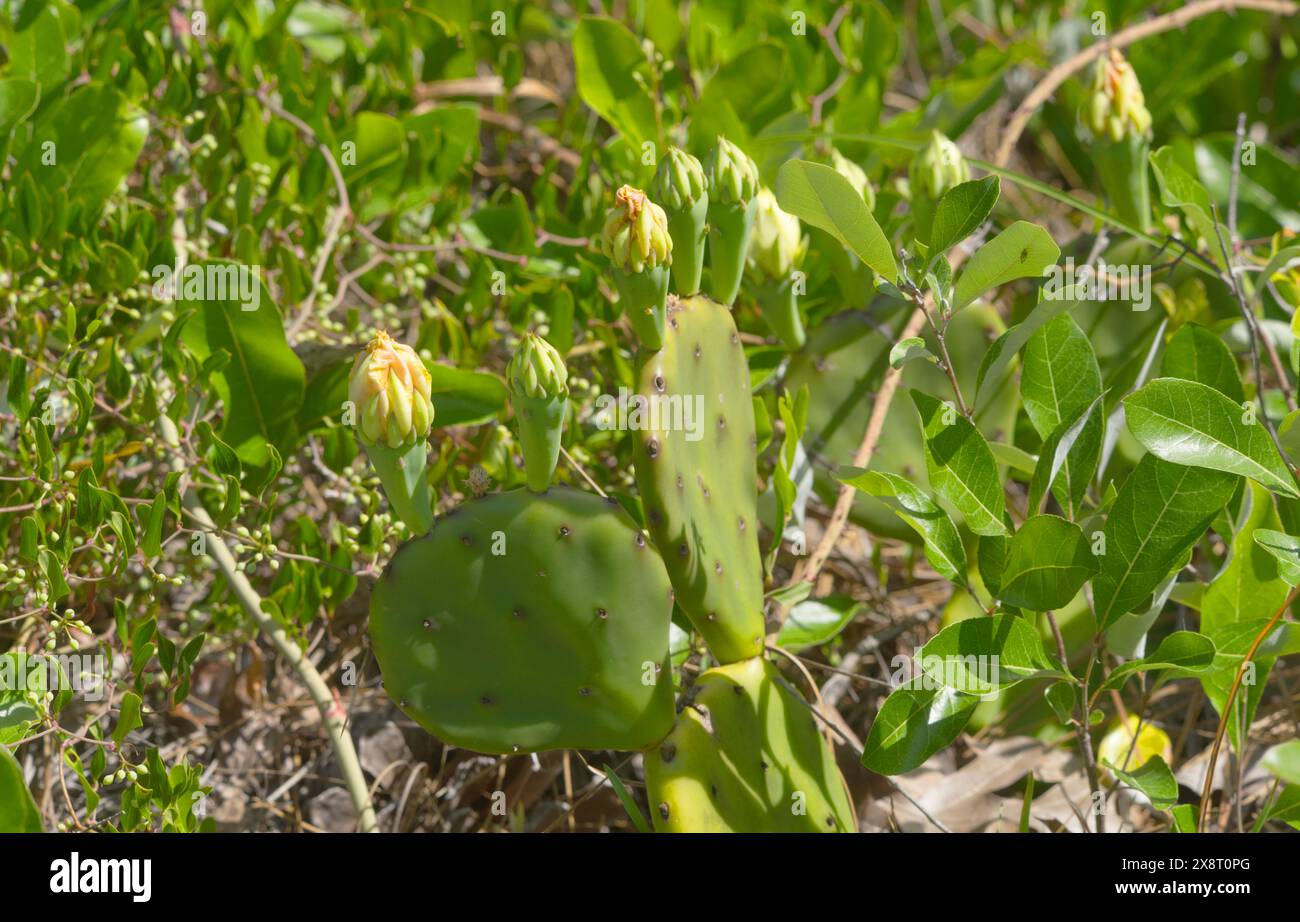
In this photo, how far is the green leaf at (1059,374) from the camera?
1.21 m

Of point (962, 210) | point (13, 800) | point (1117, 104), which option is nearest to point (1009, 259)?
point (962, 210)

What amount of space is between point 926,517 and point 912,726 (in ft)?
0.65

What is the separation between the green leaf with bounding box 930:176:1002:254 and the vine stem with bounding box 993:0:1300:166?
30.4 inches

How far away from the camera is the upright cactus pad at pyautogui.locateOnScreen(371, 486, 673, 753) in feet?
3.59

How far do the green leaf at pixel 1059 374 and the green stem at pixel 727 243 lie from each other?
30 cm

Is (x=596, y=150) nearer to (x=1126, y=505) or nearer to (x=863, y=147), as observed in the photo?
(x=863, y=147)

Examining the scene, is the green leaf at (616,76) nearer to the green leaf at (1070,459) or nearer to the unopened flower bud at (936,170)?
the unopened flower bud at (936,170)

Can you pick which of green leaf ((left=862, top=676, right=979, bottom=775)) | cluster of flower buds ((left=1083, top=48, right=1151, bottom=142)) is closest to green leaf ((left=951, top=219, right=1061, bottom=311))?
green leaf ((left=862, top=676, right=979, bottom=775))

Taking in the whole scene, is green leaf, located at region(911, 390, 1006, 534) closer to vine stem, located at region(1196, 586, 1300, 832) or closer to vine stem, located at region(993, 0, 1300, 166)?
vine stem, located at region(1196, 586, 1300, 832)

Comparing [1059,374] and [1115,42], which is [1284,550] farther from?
[1115,42]

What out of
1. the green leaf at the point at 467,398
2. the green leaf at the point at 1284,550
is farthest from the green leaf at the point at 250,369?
the green leaf at the point at 1284,550
